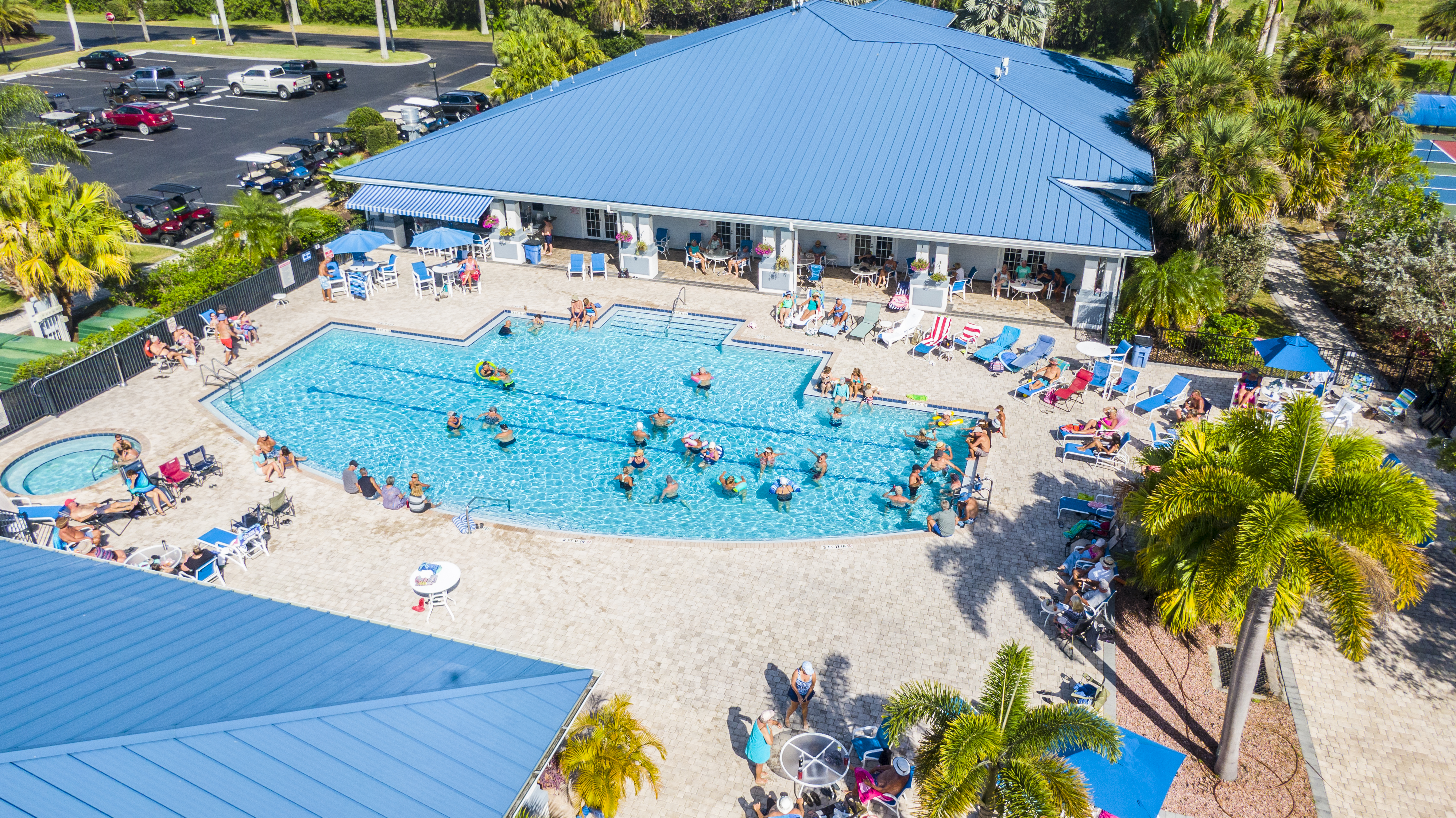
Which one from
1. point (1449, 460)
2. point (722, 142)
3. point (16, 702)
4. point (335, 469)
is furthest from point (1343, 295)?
point (16, 702)

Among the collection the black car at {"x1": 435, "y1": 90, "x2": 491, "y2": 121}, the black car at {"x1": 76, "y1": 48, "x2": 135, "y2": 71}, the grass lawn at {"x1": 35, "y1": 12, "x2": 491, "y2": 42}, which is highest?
the grass lawn at {"x1": 35, "y1": 12, "x2": 491, "y2": 42}

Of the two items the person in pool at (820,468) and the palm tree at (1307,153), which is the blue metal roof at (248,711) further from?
the palm tree at (1307,153)

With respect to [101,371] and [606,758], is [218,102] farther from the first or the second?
[606,758]

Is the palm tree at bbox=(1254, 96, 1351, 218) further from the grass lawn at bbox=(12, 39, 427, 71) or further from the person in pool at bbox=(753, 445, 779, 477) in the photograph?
the grass lawn at bbox=(12, 39, 427, 71)

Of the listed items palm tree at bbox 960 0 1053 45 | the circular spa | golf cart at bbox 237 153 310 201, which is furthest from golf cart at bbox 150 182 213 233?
palm tree at bbox 960 0 1053 45

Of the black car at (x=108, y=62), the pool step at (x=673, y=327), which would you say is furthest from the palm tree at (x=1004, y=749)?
the black car at (x=108, y=62)
